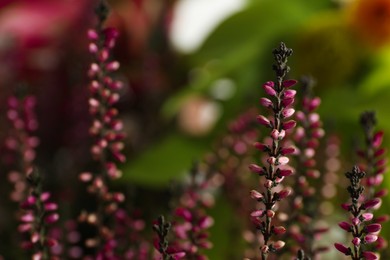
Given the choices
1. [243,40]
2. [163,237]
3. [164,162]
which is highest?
[243,40]

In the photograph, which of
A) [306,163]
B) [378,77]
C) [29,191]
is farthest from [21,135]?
[378,77]

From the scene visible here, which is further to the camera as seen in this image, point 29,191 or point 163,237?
point 29,191

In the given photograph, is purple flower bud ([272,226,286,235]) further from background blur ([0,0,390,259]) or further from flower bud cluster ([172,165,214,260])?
background blur ([0,0,390,259])

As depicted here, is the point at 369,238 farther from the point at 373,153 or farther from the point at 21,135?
the point at 21,135

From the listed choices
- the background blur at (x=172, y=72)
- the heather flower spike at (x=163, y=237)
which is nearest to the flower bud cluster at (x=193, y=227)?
the heather flower spike at (x=163, y=237)

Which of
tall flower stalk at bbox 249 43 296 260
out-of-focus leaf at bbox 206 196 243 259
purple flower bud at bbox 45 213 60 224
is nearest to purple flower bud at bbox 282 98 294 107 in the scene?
tall flower stalk at bbox 249 43 296 260

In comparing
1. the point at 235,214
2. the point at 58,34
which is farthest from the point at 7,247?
the point at 58,34

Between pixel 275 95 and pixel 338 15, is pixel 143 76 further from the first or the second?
pixel 275 95

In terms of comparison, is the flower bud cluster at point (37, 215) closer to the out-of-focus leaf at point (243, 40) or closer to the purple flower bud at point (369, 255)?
the purple flower bud at point (369, 255)
